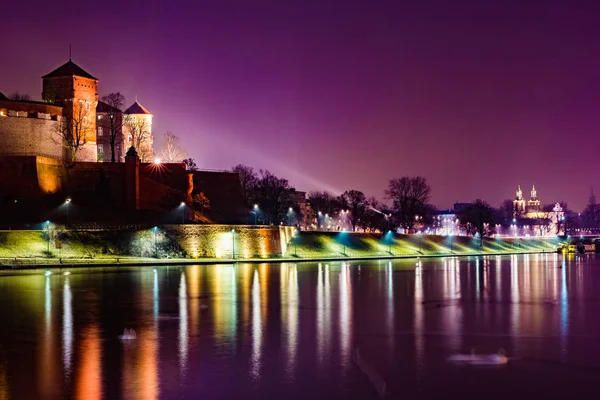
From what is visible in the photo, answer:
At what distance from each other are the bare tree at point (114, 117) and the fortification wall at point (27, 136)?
6.45 m

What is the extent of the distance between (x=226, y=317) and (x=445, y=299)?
8783 mm

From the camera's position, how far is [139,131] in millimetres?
72875

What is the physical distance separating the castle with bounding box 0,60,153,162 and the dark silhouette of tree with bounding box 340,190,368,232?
30934 mm

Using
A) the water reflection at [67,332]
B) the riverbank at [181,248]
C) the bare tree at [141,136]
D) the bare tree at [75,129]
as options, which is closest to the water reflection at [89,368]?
the water reflection at [67,332]

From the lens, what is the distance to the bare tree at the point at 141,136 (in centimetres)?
7169

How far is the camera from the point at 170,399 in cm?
1040

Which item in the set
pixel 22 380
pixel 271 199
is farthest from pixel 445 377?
pixel 271 199

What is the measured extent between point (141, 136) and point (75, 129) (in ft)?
35.8

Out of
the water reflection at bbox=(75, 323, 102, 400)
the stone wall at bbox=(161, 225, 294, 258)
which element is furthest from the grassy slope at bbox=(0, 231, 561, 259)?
the water reflection at bbox=(75, 323, 102, 400)

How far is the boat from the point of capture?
43.0 feet

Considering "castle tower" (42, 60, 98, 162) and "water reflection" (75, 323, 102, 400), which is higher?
"castle tower" (42, 60, 98, 162)

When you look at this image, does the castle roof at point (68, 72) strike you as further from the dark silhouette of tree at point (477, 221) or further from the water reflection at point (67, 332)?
the dark silhouette of tree at point (477, 221)

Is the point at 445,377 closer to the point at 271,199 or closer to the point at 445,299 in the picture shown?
the point at 445,299

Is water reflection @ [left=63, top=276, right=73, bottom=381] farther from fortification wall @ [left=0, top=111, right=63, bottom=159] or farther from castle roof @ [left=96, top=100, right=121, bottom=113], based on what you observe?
castle roof @ [left=96, top=100, right=121, bottom=113]
